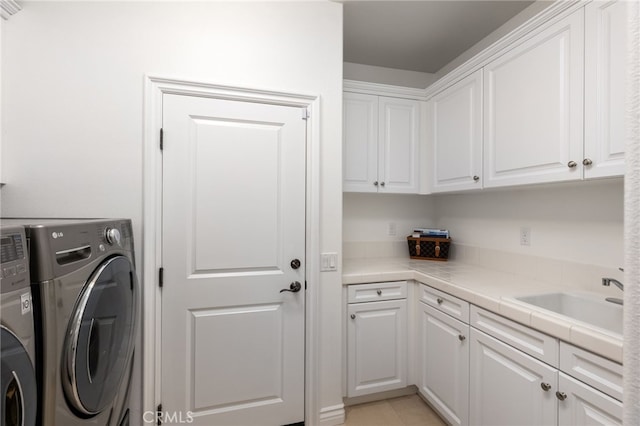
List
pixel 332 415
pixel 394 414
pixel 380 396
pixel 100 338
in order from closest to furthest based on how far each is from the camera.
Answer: pixel 100 338 → pixel 332 415 → pixel 394 414 → pixel 380 396

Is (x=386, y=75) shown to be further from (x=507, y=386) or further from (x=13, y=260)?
(x=13, y=260)

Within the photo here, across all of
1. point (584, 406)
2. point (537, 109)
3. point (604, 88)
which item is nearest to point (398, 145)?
point (537, 109)

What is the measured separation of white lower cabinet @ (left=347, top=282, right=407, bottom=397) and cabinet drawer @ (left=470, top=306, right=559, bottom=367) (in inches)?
22.0

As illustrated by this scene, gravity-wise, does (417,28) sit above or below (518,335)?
above

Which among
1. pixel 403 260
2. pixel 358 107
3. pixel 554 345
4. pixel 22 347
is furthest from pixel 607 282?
pixel 22 347

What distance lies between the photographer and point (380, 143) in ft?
7.38

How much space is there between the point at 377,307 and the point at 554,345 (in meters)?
0.96

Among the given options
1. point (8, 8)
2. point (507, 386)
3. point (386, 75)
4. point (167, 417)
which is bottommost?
point (167, 417)

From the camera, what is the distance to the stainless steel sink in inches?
49.5

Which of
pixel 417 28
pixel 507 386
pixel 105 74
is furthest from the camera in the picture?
pixel 417 28

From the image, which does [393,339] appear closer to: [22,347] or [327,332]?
[327,332]

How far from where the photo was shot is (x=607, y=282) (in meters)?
1.21

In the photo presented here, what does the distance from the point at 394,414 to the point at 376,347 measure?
433 millimetres

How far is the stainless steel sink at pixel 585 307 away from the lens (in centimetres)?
126
